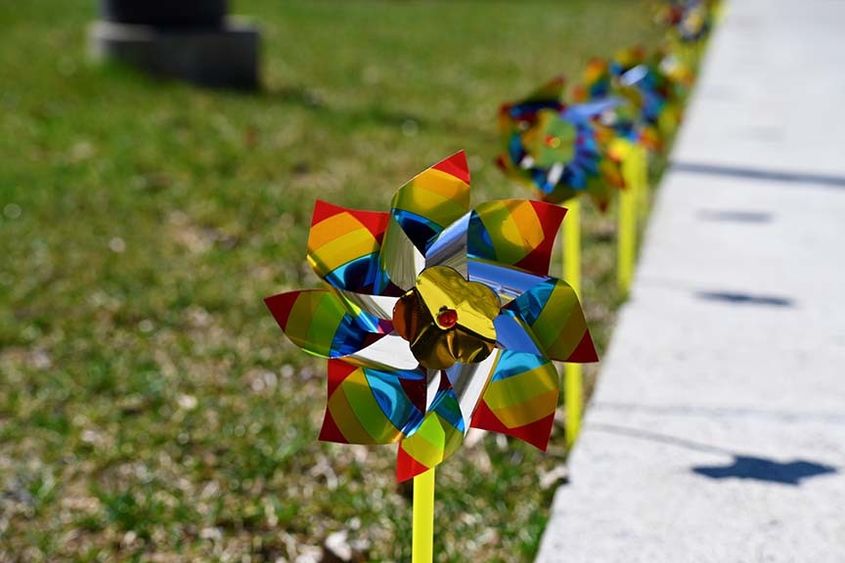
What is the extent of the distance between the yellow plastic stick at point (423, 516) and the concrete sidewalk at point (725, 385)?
1.80 ft

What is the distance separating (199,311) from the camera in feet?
13.7

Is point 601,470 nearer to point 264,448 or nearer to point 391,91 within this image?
point 264,448

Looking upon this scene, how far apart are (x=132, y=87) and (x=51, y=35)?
101 inches

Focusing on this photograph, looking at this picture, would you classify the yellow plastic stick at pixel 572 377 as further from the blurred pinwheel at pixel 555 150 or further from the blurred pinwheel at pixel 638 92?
the blurred pinwheel at pixel 638 92

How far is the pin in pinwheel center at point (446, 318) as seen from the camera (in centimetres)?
183

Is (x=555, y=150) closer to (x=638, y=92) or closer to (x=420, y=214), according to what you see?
(x=638, y=92)

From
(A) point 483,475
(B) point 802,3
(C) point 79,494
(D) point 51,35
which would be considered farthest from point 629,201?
(B) point 802,3

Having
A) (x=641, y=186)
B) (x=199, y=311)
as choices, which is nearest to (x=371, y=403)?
(x=199, y=311)

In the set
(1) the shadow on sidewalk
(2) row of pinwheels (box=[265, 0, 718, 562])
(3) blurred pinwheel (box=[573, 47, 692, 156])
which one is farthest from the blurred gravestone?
(2) row of pinwheels (box=[265, 0, 718, 562])

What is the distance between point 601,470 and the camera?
2883mm

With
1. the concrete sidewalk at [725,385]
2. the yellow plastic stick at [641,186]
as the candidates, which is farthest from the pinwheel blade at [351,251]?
the yellow plastic stick at [641,186]

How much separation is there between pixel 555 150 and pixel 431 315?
1.36m

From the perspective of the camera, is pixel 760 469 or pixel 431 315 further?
pixel 760 469

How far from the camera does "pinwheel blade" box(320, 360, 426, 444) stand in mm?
1872
